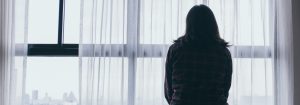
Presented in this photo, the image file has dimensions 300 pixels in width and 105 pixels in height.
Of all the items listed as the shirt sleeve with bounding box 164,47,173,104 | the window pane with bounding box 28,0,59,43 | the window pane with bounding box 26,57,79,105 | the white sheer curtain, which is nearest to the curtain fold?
the shirt sleeve with bounding box 164,47,173,104

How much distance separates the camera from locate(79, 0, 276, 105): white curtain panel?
2.87 metres

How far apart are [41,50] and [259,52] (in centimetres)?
167

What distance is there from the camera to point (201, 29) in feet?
6.38

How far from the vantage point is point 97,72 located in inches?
113

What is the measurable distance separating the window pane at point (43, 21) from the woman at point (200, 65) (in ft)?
4.68

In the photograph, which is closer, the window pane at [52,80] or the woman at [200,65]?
the woman at [200,65]

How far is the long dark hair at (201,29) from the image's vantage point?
192cm

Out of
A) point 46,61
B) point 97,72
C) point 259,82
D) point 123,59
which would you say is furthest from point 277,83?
point 46,61

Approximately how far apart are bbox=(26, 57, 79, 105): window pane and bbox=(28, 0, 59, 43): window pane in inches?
6.5

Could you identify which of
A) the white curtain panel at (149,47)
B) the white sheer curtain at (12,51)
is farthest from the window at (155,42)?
the white sheer curtain at (12,51)

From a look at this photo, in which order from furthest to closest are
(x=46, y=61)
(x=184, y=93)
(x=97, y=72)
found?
(x=46, y=61) < (x=97, y=72) < (x=184, y=93)

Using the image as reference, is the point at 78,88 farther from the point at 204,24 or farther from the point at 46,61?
the point at 204,24

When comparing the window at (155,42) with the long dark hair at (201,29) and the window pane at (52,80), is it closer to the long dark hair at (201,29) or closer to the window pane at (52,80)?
the window pane at (52,80)

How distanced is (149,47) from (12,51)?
102cm
